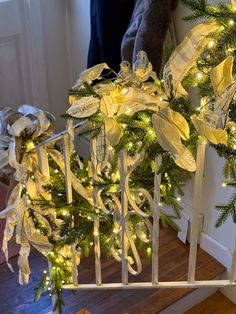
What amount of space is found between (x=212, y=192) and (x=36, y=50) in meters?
1.14

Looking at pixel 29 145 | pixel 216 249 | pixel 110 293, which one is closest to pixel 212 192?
pixel 216 249

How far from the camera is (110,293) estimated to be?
6.72 ft

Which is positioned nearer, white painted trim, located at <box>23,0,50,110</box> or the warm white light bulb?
the warm white light bulb

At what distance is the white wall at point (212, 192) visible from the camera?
1.97 meters

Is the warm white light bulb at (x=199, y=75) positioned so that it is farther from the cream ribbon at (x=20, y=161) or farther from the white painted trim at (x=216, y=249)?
Answer: the white painted trim at (x=216, y=249)

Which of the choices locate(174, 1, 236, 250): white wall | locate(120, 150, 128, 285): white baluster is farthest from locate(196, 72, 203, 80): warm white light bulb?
locate(174, 1, 236, 250): white wall

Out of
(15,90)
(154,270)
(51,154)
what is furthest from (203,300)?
(15,90)

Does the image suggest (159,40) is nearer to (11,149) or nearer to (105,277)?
(11,149)

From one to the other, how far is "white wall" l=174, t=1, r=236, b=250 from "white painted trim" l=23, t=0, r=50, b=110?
856mm

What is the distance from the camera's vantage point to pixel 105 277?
2.12 m

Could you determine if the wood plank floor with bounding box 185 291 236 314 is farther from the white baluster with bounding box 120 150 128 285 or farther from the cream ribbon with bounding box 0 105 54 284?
the cream ribbon with bounding box 0 105 54 284

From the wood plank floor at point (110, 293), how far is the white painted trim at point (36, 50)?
879mm

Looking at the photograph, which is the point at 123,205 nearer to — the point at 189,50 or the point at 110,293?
the point at 189,50

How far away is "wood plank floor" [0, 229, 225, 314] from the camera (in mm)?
1987
